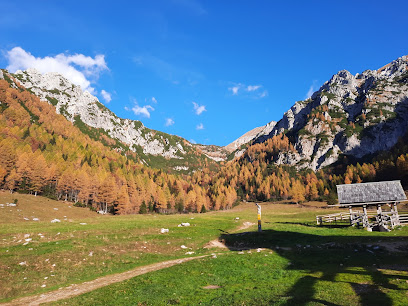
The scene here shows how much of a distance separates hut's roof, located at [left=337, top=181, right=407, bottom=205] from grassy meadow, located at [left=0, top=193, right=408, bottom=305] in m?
14.3

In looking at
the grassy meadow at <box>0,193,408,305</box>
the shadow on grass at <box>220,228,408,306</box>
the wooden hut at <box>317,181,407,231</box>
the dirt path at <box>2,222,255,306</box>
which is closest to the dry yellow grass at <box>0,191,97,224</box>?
the grassy meadow at <box>0,193,408,305</box>

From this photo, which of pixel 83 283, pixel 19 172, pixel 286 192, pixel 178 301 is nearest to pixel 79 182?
pixel 19 172

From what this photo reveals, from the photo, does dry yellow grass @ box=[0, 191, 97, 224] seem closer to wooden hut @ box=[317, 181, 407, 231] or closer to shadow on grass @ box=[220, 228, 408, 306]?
shadow on grass @ box=[220, 228, 408, 306]

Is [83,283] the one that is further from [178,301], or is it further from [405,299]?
[405,299]

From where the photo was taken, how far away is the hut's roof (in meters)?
41.5

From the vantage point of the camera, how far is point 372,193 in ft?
140

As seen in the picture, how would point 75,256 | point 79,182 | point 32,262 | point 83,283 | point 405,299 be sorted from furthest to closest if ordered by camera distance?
point 79,182 < point 75,256 < point 32,262 < point 83,283 < point 405,299

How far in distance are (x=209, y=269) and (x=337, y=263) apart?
11222mm

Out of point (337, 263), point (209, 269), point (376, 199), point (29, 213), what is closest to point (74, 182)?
point (29, 213)

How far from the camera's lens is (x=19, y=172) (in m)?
94.1

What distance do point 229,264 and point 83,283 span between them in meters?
13.3

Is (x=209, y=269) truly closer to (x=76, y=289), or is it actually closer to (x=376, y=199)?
(x=76, y=289)

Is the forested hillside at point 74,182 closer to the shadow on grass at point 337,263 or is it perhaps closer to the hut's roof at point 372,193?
the hut's roof at point 372,193

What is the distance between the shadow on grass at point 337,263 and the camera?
42.3 feet
